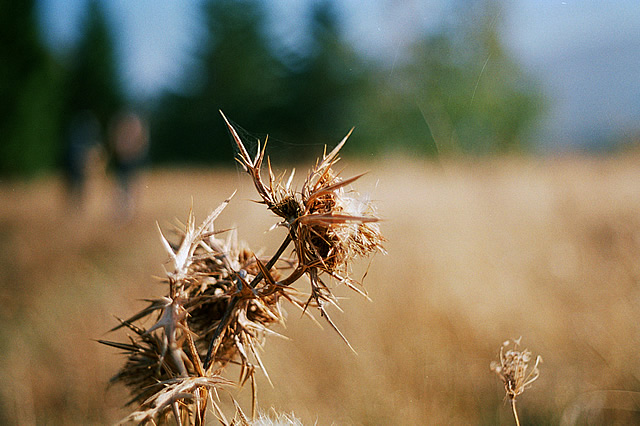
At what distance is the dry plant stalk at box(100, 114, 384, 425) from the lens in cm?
70

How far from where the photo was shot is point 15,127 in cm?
2181

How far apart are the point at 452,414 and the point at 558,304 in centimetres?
221

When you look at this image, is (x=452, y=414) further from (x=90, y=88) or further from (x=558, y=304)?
(x=90, y=88)

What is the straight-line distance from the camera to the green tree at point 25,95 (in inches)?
779

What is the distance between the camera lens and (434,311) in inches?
151

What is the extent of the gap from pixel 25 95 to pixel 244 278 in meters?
23.8

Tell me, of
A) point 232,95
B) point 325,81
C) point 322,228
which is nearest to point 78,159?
point 325,81

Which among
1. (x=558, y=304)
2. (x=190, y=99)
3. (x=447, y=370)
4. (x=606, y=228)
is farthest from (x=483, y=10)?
(x=190, y=99)

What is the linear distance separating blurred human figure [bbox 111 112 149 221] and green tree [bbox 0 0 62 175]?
10.7 metres

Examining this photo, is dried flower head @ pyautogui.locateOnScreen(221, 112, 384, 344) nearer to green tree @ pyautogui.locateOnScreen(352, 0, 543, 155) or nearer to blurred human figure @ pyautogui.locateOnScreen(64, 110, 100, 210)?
green tree @ pyautogui.locateOnScreen(352, 0, 543, 155)

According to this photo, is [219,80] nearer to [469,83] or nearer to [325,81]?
[325,81]

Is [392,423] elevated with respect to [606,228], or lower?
lower

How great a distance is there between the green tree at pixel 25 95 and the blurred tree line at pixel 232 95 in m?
0.05

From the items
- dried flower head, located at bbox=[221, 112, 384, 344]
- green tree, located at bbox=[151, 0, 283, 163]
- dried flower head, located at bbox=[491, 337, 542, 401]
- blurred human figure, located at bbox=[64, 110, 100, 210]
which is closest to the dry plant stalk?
dried flower head, located at bbox=[221, 112, 384, 344]
